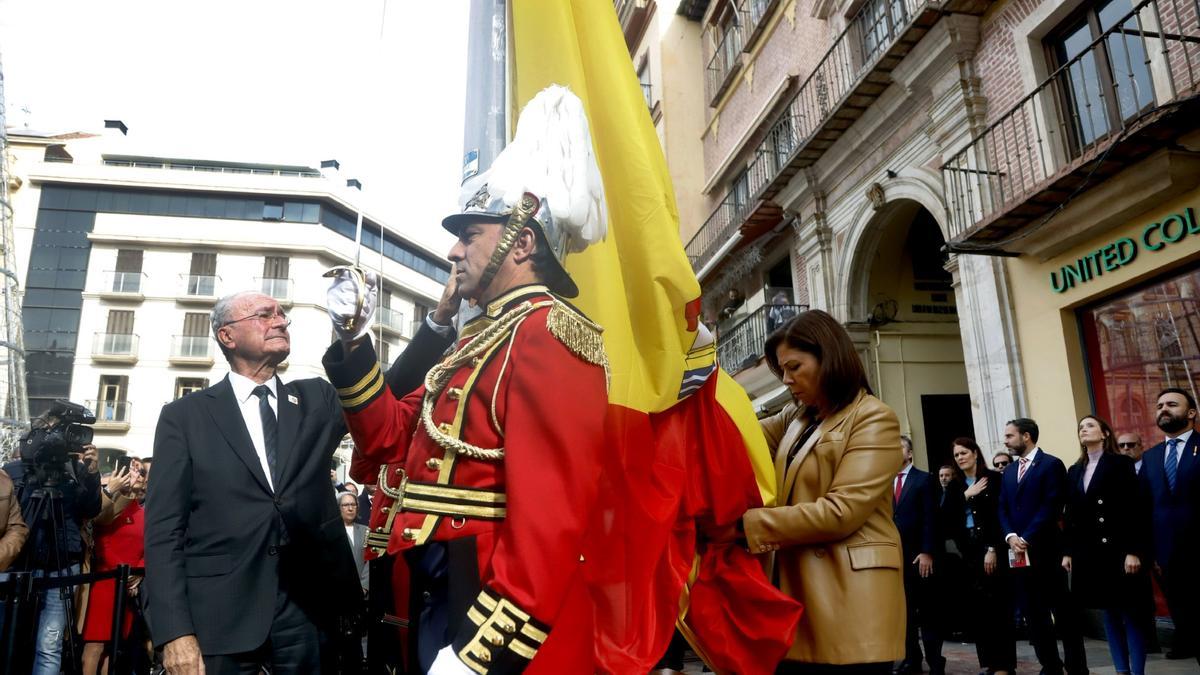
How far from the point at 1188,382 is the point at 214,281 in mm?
25115

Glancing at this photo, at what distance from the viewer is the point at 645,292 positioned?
222 cm

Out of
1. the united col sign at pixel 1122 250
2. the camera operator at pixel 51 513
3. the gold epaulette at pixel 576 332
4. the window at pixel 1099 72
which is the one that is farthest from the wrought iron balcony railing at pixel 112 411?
the gold epaulette at pixel 576 332

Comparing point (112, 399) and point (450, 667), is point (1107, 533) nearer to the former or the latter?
point (450, 667)

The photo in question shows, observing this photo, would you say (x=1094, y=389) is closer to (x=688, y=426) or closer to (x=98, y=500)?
(x=688, y=426)

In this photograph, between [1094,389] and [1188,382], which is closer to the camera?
[1188,382]

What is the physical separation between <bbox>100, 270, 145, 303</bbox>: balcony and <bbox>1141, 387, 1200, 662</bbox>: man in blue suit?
31286 mm

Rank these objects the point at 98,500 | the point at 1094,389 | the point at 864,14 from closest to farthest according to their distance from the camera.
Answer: the point at 98,500, the point at 1094,389, the point at 864,14

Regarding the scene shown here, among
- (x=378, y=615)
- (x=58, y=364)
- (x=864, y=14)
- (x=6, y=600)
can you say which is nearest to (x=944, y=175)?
(x=864, y=14)

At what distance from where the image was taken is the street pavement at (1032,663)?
5.66 metres

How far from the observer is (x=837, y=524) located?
2.33 metres

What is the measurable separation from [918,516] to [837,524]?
4243 mm

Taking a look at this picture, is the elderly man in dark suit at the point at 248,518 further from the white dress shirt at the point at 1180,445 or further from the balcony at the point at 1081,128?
the balcony at the point at 1081,128

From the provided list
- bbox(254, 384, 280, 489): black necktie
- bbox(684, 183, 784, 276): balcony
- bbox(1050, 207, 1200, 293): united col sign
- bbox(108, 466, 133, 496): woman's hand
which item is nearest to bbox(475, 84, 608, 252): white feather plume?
bbox(254, 384, 280, 489): black necktie

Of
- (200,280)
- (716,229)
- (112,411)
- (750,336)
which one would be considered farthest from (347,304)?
(112,411)
